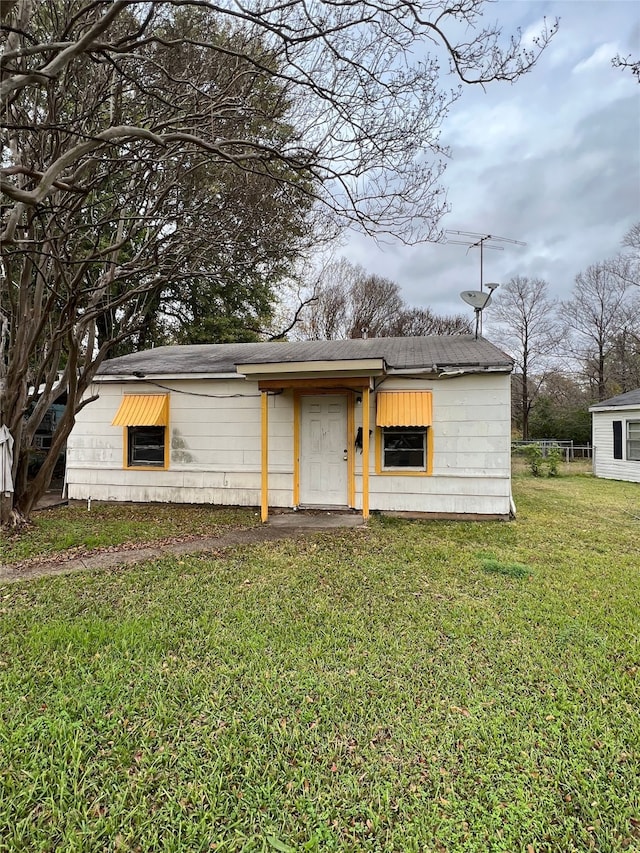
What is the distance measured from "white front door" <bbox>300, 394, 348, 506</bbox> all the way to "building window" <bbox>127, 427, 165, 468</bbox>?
3.14 m

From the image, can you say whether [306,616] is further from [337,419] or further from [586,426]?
[586,426]

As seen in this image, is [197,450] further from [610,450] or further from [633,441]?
[610,450]

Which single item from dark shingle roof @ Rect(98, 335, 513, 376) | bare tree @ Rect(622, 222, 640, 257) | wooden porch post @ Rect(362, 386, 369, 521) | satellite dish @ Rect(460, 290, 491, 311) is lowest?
wooden porch post @ Rect(362, 386, 369, 521)

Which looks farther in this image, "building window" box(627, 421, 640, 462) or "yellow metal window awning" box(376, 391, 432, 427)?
"building window" box(627, 421, 640, 462)

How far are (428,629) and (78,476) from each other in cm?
851

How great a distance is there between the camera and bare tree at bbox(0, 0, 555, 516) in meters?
4.42

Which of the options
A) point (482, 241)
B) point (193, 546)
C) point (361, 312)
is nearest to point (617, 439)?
point (482, 241)

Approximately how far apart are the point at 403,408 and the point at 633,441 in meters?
11.0

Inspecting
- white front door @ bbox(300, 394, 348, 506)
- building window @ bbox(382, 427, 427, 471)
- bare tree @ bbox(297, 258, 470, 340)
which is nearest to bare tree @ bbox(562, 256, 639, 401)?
bare tree @ bbox(297, 258, 470, 340)

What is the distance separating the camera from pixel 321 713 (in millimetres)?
2521

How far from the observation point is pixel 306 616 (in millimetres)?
3809

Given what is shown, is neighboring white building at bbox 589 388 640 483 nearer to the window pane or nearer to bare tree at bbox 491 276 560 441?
the window pane

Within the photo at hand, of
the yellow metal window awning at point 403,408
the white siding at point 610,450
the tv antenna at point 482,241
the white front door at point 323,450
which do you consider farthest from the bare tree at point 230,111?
the white siding at point 610,450

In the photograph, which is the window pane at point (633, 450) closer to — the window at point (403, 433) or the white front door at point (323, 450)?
the window at point (403, 433)
